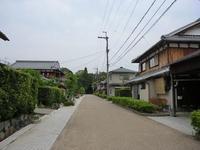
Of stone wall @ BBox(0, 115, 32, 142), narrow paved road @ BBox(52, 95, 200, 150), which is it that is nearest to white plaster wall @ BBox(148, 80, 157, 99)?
stone wall @ BBox(0, 115, 32, 142)

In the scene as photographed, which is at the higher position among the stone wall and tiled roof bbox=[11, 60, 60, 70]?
tiled roof bbox=[11, 60, 60, 70]

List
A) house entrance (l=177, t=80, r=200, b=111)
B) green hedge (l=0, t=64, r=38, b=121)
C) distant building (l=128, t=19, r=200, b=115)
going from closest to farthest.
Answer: green hedge (l=0, t=64, r=38, b=121) < distant building (l=128, t=19, r=200, b=115) < house entrance (l=177, t=80, r=200, b=111)

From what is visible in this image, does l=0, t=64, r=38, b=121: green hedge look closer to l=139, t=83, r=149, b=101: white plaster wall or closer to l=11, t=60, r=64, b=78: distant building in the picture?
l=139, t=83, r=149, b=101: white plaster wall

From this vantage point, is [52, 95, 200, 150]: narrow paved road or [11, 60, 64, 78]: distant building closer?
[52, 95, 200, 150]: narrow paved road

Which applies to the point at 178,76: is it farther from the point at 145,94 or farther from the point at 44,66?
the point at 44,66

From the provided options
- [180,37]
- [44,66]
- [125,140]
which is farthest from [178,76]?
[44,66]

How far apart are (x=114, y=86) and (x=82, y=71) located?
51406 millimetres

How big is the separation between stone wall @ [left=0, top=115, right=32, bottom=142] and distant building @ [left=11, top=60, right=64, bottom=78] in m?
45.3

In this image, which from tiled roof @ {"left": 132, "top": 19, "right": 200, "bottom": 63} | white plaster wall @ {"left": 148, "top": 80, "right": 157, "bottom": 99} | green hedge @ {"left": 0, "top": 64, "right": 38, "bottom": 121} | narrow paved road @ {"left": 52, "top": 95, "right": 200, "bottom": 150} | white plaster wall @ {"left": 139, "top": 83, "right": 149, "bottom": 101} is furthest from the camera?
white plaster wall @ {"left": 139, "top": 83, "right": 149, "bottom": 101}

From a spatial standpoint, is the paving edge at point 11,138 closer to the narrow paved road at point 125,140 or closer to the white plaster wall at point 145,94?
the narrow paved road at point 125,140

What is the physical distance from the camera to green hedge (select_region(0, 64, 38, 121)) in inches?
452

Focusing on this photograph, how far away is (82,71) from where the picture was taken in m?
124

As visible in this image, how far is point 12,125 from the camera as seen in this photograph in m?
13.2

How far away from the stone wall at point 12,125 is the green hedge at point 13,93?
23 cm
